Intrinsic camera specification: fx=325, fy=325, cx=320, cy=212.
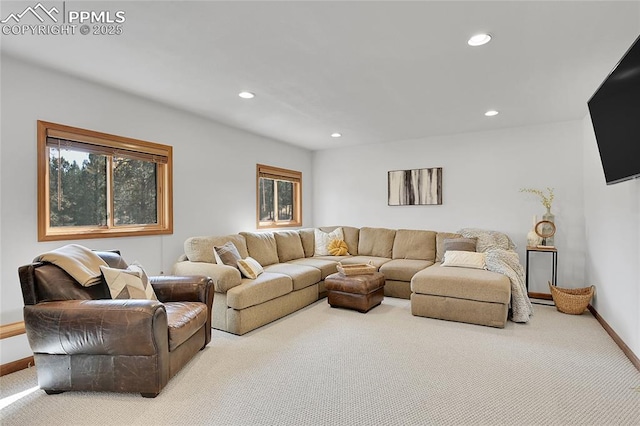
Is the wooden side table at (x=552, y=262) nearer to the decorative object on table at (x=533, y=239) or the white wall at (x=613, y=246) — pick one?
the decorative object on table at (x=533, y=239)

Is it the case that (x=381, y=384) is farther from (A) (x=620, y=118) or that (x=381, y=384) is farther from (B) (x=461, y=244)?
(B) (x=461, y=244)

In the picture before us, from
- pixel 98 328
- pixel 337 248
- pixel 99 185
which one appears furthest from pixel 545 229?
pixel 99 185

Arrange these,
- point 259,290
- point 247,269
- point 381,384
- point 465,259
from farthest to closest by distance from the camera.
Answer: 1. point 465,259
2. point 247,269
3. point 259,290
4. point 381,384

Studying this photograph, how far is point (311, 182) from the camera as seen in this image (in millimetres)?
6574

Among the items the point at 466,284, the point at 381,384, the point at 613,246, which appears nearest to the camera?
the point at 381,384

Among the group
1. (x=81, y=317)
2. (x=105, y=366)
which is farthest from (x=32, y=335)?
(x=105, y=366)

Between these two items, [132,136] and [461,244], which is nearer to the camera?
[132,136]

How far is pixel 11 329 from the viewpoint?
2508 millimetres

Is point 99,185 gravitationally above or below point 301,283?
above

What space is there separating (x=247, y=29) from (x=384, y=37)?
0.94 meters

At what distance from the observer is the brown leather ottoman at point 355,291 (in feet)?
12.6

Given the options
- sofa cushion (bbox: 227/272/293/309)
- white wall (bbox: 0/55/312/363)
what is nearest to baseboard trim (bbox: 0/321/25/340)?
white wall (bbox: 0/55/312/363)

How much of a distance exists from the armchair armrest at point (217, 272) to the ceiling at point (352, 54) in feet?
5.94

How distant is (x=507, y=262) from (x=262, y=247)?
123 inches
